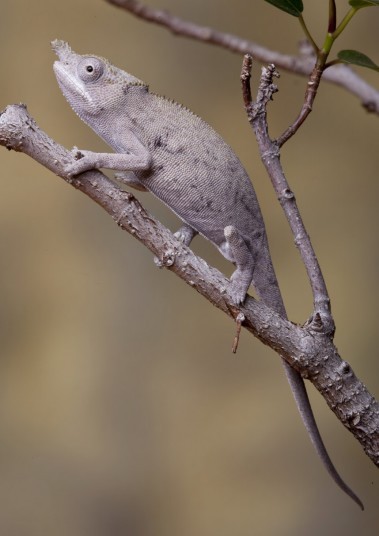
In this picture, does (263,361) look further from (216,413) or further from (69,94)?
(69,94)

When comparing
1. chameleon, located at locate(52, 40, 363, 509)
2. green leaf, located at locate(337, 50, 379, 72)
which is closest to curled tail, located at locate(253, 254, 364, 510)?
chameleon, located at locate(52, 40, 363, 509)

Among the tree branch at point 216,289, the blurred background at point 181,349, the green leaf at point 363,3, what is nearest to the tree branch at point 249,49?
the green leaf at point 363,3

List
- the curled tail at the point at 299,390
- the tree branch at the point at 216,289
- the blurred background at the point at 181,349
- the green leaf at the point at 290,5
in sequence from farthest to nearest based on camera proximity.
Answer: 1. the blurred background at the point at 181,349
2. the curled tail at the point at 299,390
3. the green leaf at the point at 290,5
4. the tree branch at the point at 216,289

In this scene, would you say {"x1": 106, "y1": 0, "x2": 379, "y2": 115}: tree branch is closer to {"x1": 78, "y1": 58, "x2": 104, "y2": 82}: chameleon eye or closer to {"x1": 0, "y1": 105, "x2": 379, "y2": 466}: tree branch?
{"x1": 78, "y1": 58, "x2": 104, "y2": 82}: chameleon eye

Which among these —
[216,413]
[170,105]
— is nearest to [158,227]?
[170,105]

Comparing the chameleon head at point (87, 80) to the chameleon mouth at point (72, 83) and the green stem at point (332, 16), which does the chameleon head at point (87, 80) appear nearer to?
the chameleon mouth at point (72, 83)

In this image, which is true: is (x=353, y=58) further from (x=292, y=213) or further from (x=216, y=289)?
(x=216, y=289)
